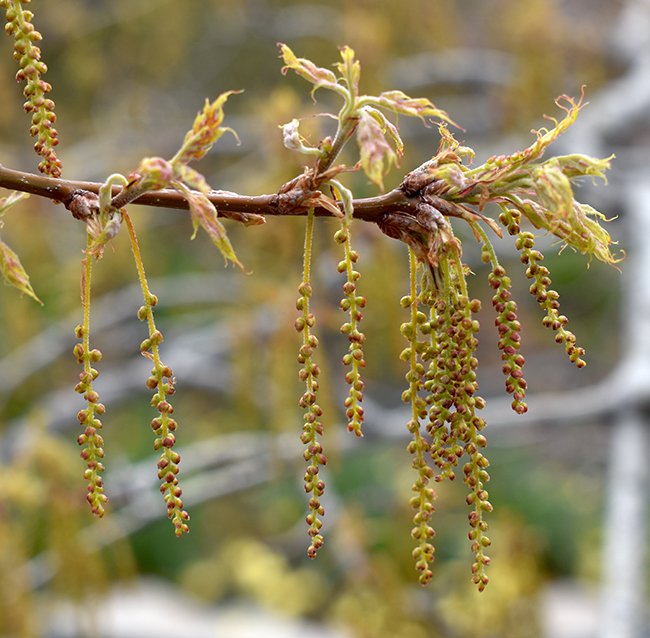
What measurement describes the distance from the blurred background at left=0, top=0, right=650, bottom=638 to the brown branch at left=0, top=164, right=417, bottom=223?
4.41 ft

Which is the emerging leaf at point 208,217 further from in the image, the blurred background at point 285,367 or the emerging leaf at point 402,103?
the blurred background at point 285,367

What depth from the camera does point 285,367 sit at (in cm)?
252

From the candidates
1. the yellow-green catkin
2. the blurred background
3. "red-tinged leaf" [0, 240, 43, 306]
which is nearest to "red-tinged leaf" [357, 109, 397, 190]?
the yellow-green catkin

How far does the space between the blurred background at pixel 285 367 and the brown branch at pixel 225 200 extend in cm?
134

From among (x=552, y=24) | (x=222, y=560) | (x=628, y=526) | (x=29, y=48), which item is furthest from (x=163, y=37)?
(x=29, y=48)

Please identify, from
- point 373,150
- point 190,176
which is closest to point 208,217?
point 190,176

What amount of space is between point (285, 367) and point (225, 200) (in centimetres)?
162

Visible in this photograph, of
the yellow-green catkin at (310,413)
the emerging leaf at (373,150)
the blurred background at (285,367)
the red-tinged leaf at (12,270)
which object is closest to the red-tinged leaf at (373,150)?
the emerging leaf at (373,150)

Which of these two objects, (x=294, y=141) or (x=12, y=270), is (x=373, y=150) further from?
(x=12, y=270)

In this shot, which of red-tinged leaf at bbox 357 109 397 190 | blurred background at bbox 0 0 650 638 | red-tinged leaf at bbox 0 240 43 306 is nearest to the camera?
red-tinged leaf at bbox 357 109 397 190

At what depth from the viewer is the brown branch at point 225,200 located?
0.92m

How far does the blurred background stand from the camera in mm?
2748

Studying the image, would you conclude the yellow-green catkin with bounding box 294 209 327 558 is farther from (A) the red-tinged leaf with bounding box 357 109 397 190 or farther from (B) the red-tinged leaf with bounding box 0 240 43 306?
(B) the red-tinged leaf with bounding box 0 240 43 306

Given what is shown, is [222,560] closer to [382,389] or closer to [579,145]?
[382,389]
